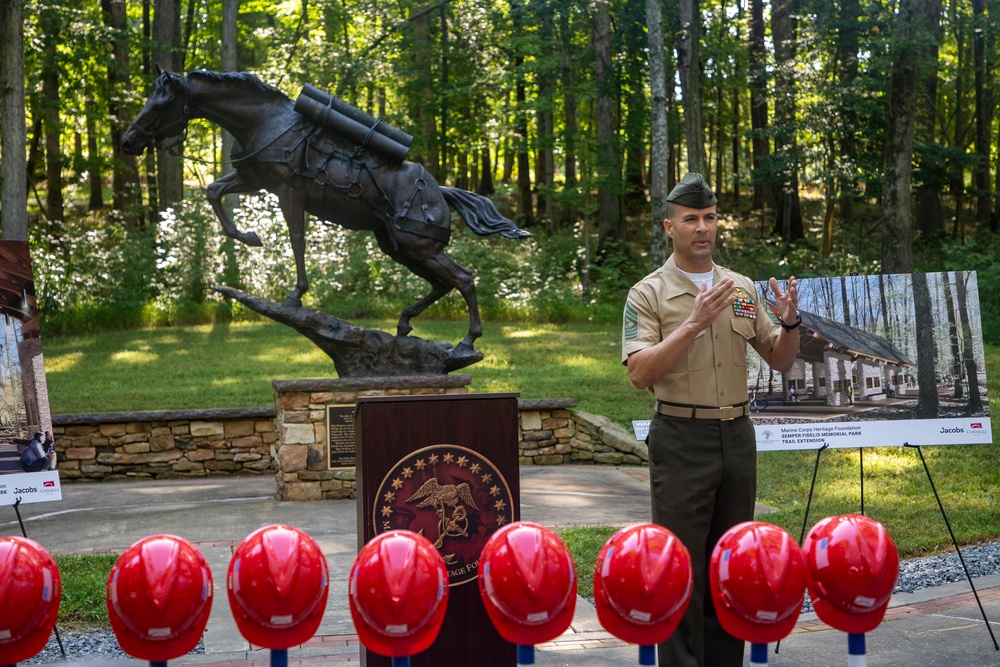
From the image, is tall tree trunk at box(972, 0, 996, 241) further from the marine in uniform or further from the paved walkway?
the marine in uniform

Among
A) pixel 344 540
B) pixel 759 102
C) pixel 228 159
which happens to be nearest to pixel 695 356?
pixel 344 540

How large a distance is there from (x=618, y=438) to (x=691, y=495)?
264 inches

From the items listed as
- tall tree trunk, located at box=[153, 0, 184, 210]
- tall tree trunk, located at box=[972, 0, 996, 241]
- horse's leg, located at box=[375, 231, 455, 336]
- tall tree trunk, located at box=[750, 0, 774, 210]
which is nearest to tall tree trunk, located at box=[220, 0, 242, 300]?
tall tree trunk, located at box=[153, 0, 184, 210]

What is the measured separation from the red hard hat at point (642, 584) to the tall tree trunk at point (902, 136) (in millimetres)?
17014

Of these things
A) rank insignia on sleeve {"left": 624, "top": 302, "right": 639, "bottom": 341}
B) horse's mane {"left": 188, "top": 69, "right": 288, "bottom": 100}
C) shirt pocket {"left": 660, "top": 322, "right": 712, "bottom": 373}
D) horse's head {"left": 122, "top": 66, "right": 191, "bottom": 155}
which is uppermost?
horse's mane {"left": 188, "top": 69, "right": 288, "bottom": 100}

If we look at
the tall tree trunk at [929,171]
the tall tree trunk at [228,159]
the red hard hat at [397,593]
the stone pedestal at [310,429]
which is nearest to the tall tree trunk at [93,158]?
the tall tree trunk at [228,159]

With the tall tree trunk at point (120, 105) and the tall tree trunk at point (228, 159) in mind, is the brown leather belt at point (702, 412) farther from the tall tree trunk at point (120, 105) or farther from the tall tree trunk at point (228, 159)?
the tall tree trunk at point (120, 105)

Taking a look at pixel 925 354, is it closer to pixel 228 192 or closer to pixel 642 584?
pixel 642 584

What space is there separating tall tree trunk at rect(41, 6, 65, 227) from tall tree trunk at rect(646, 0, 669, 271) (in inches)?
422

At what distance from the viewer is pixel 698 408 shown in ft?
13.0

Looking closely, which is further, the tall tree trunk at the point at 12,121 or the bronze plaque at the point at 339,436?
the tall tree trunk at the point at 12,121

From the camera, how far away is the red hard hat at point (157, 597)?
94.0 inches

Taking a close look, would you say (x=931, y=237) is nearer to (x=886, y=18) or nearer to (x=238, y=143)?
(x=886, y=18)

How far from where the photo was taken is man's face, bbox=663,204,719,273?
12.7 feet
